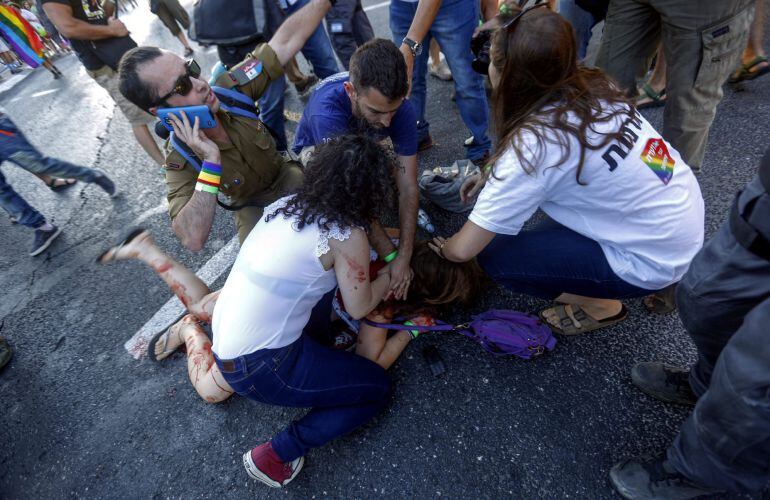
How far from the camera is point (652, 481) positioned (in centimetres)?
142

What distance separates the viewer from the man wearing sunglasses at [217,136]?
5.86 feet

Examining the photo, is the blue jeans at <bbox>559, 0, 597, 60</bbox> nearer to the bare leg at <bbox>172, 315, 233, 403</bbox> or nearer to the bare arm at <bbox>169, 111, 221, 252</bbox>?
the bare arm at <bbox>169, 111, 221, 252</bbox>

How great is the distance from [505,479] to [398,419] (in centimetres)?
51

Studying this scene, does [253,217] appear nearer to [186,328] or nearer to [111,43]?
[186,328]

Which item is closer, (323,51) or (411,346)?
(411,346)

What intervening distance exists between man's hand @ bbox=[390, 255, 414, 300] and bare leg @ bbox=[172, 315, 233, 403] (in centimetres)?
94

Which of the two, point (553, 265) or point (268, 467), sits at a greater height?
point (553, 265)

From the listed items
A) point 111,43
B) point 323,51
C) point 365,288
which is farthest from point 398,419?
point 111,43

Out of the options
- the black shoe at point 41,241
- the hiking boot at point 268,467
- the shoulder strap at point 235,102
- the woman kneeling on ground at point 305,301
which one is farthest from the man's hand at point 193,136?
the black shoe at point 41,241

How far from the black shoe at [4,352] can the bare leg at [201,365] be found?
1.17m

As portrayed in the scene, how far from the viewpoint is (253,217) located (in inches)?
98.8

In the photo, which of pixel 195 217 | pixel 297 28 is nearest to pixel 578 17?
pixel 297 28

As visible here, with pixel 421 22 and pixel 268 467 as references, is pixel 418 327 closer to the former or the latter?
pixel 268 467

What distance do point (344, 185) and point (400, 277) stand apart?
2.13 feet
